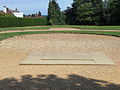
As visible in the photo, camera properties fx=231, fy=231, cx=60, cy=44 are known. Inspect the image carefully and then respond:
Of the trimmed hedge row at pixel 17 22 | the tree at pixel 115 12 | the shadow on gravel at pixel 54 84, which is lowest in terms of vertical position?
the trimmed hedge row at pixel 17 22

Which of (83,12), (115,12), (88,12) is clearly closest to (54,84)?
(115,12)

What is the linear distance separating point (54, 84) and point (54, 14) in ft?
104

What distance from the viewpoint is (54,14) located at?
3616cm

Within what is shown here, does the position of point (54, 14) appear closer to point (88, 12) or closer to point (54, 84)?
point (88, 12)

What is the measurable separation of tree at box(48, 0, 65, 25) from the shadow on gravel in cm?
3055

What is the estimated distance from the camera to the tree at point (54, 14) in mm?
35875

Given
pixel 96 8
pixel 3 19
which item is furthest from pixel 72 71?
pixel 96 8

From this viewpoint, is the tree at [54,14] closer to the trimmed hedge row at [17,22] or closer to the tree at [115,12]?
the trimmed hedge row at [17,22]

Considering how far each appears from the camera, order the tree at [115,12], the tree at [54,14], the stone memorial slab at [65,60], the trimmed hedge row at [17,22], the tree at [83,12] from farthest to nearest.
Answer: the tree at [83,12] < the tree at [54,14] < the tree at [115,12] < the trimmed hedge row at [17,22] < the stone memorial slab at [65,60]

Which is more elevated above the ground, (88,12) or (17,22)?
(88,12)

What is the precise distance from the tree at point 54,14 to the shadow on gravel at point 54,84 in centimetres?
3055

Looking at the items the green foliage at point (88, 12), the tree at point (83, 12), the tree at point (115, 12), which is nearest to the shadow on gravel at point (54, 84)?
the tree at point (115, 12)

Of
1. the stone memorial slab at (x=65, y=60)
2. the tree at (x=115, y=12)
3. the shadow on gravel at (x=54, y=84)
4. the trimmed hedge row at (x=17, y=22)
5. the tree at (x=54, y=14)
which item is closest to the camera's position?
the shadow on gravel at (x=54, y=84)

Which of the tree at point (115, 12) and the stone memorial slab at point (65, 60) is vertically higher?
the tree at point (115, 12)
